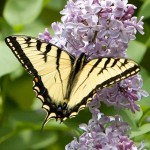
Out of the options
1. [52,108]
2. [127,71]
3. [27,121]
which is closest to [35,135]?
[27,121]

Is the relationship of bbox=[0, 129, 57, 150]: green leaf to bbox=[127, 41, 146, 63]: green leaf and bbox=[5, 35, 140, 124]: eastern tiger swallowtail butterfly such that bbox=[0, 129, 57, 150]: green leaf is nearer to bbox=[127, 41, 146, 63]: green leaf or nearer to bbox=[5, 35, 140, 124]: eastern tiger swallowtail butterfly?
bbox=[127, 41, 146, 63]: green leaf

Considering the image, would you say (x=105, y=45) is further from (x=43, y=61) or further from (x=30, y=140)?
(x=30, y=140)

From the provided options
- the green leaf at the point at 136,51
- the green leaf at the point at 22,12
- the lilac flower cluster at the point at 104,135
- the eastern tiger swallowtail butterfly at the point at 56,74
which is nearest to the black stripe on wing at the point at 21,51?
the eastern tiger swallowtail butterfly at the point at 56,74

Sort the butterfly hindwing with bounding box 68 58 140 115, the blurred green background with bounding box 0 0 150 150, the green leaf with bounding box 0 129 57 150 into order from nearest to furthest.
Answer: the butterfly hindwing with bounding box 68 58 140 115 < the blurred green background with bounding box 0 0 150 150 < the green leaf with bounding box 0 129 57 150

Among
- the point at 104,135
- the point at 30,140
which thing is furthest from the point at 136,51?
the point at 30,140

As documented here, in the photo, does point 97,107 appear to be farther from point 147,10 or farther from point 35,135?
point 35,135

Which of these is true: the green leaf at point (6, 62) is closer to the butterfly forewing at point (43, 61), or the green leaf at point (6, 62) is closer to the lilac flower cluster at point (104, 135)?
the butterfly forewing at point (43, 61)

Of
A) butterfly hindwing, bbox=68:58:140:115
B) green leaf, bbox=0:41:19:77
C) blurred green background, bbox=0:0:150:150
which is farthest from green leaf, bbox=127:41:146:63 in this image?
butterfly hindwing, bbox=68:58:140:115
